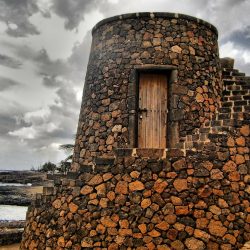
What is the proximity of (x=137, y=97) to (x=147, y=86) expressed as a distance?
0.41 metres

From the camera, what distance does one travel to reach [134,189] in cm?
684

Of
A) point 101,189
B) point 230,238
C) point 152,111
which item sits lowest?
point 230,238

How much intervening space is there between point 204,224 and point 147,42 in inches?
200

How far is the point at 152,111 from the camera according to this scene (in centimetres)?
927

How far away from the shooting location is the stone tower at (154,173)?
661 centimetres

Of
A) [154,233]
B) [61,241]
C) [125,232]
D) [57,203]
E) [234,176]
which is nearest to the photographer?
[154,233]

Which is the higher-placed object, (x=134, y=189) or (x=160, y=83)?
(x=160, y=83)

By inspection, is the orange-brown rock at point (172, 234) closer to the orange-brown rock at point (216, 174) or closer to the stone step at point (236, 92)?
the orange-brown rock at point (216, 174)

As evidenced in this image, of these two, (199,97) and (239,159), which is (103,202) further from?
(199,97)

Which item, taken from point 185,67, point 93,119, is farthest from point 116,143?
point 185,67

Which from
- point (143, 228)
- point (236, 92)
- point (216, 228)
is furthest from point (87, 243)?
point (236, 92)

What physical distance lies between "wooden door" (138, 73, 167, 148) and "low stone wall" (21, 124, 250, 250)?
216 cm

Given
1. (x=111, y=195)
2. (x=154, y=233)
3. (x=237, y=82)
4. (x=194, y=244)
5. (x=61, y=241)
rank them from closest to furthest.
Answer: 1. (x=194, y=244)
2. (x=154, y=233)
3. (x=111, y=195)
4. (x=61, y=241)
5. (x=237, y=82)

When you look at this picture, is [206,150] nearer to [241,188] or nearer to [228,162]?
[228,162]
